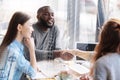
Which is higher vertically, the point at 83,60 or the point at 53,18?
the point at 53,18

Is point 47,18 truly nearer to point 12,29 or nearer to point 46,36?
point 46,36

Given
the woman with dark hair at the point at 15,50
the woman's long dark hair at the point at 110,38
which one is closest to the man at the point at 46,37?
the woman with dark hair at the point at 15,50

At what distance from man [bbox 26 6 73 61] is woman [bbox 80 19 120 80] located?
658 mm

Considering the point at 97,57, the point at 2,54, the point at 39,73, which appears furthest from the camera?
the point at 39,73

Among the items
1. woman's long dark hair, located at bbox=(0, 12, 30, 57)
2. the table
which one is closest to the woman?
the table

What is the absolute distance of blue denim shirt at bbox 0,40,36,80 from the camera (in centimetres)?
180

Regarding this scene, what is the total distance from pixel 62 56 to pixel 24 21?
1.49 feet

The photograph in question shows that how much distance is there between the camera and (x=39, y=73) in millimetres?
1979

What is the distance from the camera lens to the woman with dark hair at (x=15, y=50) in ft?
5.90

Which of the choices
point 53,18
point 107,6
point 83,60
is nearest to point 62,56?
point 83,60

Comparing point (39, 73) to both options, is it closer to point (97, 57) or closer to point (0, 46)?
point (0, 46)

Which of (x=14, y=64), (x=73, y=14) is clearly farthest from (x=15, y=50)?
(x=73, y=14)

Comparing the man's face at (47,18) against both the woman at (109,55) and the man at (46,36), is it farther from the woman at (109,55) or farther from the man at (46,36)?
the woman at (109,55)

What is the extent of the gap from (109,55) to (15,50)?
0.68 metres
